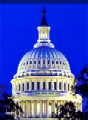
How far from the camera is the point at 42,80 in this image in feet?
515

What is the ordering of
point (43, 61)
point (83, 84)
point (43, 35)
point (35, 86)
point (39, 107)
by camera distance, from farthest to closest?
1. point (43, 35)
2. point (43, 61)
3. point (35, 86)
4. point (39, 107)
5. point (83, 84)

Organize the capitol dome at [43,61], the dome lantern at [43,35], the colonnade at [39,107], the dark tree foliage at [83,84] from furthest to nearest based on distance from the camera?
1. the dome lantern at [43,35]
2. the capitol dome at [43,61]
3. the colonnade at [39,107]
4. the dark tree foliage at [83,84]

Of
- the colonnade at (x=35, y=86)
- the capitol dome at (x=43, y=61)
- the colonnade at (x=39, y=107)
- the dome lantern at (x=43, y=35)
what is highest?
the dome lantern at (x=43, y=35)

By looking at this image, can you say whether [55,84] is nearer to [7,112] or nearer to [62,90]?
[62,90]

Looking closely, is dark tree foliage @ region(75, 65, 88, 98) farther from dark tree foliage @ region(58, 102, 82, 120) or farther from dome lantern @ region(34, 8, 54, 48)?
dome lantern @ region(34, 8, 54, 48)

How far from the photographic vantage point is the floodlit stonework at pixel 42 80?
151750 millimetres

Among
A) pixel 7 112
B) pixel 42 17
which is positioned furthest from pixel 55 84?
pixel 7 112

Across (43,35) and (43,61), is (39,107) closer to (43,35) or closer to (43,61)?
(43,61)

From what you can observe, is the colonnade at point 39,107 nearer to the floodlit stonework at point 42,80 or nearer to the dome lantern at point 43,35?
the floodlit stonework at point 42,80

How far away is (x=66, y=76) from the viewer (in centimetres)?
15662

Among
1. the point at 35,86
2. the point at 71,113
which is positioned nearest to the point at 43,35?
the point at 35,86

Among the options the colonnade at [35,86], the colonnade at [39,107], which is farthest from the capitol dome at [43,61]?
the colonnade at [39,107]

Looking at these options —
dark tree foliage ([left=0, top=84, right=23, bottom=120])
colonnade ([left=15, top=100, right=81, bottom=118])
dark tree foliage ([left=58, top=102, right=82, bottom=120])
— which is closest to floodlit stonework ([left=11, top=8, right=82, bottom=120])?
colonnade ([left=15, top=100, right=81, bottom=118])

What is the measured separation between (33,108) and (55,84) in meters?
6.76
